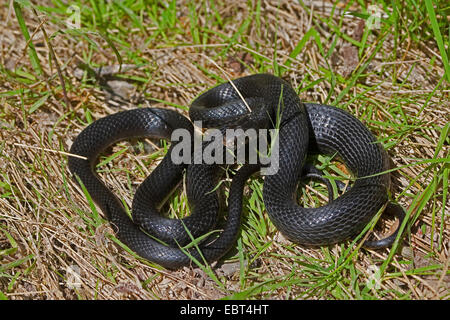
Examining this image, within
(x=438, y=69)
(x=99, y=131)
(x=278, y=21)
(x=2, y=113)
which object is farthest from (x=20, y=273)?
(x=438, y=69)

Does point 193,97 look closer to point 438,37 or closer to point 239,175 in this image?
point 239,175

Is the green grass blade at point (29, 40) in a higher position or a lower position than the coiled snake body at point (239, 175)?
higher

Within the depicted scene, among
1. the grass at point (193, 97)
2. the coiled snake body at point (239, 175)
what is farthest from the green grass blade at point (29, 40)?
the coiled snake body at point (239, 175)

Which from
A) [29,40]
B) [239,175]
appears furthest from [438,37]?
[29,40]

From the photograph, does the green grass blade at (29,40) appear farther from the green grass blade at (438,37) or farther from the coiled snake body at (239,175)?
the green grass blade at (438,37)

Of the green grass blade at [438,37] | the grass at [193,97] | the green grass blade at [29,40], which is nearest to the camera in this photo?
the grass at [193,97]
